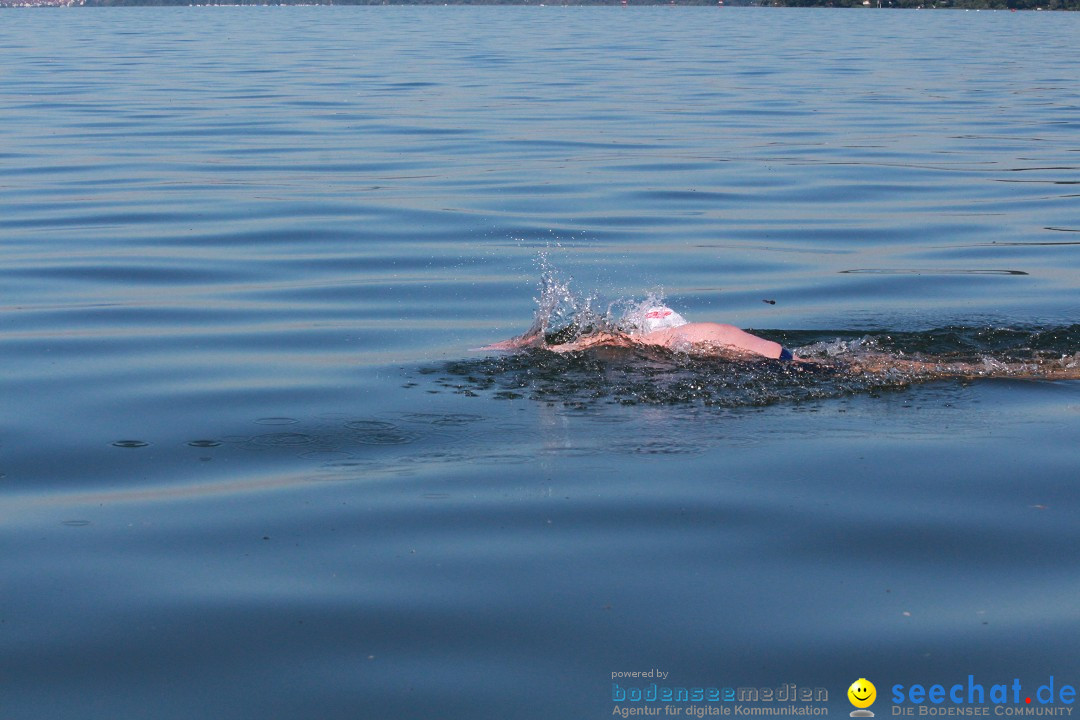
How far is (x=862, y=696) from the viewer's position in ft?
16.5

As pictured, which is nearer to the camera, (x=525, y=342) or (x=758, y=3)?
(x=525, y=342)

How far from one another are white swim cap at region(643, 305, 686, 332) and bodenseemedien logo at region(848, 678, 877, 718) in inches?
194

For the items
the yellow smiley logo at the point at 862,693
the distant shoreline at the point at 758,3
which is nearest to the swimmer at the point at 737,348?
the yellow smiley logo at the point at 862,693

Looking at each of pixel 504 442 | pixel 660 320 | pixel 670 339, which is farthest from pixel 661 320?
pixel 504 442

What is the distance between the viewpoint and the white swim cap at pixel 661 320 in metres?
9.87

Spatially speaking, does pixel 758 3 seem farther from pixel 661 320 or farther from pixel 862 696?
pixel 862 696

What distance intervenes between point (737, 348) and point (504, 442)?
80.9 inches

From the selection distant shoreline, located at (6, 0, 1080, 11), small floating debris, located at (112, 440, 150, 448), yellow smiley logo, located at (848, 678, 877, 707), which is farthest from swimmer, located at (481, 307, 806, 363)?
distant shoreline, located at (6, 0, 1080, 11)

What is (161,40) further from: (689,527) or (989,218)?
(689,527)

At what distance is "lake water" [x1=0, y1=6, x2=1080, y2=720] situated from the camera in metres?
5.36

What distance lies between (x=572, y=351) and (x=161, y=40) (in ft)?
166

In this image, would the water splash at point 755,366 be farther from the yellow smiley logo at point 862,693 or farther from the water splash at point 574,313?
the yellow smiley logo at point 862,693

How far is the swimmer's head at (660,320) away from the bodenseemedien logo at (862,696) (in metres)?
4.95

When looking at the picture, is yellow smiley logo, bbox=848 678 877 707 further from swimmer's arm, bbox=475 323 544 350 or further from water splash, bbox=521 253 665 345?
swimmer's arm, bbox=475 323 544 350
